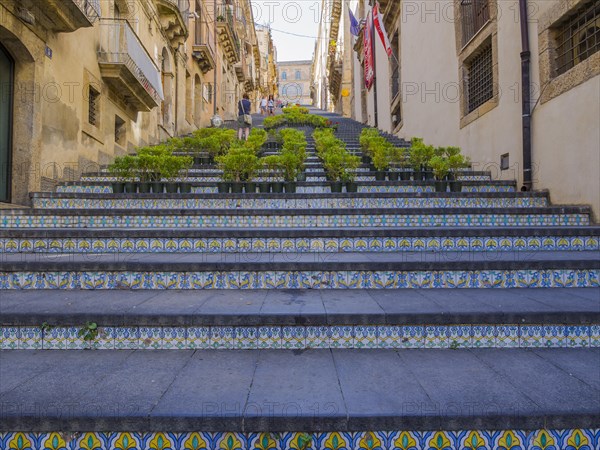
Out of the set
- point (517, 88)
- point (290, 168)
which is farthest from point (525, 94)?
point (290, 168)

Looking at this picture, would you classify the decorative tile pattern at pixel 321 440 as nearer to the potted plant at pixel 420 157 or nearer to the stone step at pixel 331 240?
the stone step at pixel 331 240

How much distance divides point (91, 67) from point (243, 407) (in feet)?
30.5

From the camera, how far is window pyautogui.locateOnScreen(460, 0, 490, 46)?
9.14 meters

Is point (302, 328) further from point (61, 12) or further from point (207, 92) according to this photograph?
point (207, 92)

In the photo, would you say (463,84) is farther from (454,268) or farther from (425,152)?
(454,268)

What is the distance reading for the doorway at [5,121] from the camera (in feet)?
21.3

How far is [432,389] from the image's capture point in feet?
7.14

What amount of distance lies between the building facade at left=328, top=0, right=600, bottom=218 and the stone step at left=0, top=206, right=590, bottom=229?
84 centimetres

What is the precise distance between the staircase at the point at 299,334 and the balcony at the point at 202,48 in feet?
53.2

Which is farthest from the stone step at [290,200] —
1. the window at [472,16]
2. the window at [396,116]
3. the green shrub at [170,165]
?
the window at [396,116]

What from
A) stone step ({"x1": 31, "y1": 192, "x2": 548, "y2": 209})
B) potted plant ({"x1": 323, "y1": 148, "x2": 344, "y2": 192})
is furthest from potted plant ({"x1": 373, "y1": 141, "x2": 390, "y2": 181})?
stone step ({"x1": 31, "y1": 192, "x2": 548, "y2": 209})

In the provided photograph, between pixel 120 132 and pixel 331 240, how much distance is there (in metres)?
8.74

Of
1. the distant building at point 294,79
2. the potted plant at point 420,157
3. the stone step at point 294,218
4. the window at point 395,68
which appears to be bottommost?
the stone step at point 294,218

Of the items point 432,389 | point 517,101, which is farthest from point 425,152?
point 432,389
